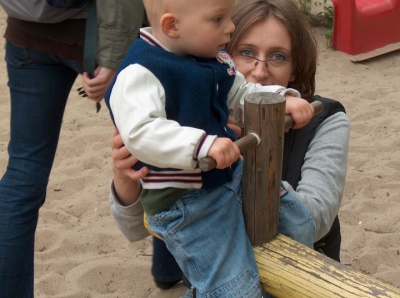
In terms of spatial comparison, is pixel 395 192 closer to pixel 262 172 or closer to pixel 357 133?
pixel 357 133

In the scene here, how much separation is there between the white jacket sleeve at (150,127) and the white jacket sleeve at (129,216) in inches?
20.4

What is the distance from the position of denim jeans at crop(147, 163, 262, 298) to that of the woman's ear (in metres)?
0.37

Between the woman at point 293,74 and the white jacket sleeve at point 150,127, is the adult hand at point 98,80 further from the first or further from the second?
the white jacket sleeve at point 150,127

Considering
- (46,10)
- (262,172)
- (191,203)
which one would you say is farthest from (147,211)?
(46,10)

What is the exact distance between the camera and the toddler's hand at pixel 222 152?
1544 mm

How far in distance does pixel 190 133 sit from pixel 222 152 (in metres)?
0.08

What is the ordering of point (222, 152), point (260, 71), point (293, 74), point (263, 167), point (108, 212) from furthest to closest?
point (108, 212) < point (293, 74) < point (260, 71) < point (263, 167) < point (222, 152)

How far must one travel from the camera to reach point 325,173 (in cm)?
221

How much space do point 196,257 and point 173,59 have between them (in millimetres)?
467

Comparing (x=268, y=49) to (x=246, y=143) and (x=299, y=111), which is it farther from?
(x=246, y=143)

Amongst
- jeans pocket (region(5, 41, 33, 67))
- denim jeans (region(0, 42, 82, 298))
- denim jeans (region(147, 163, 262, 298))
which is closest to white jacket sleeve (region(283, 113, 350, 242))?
denim jeans (region(147, 163, 262, 298))

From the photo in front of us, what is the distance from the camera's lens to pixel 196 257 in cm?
177

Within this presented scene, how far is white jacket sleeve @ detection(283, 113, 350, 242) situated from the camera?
2.08 metres

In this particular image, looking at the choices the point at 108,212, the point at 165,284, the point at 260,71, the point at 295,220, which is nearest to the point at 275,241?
the point at 295,220
